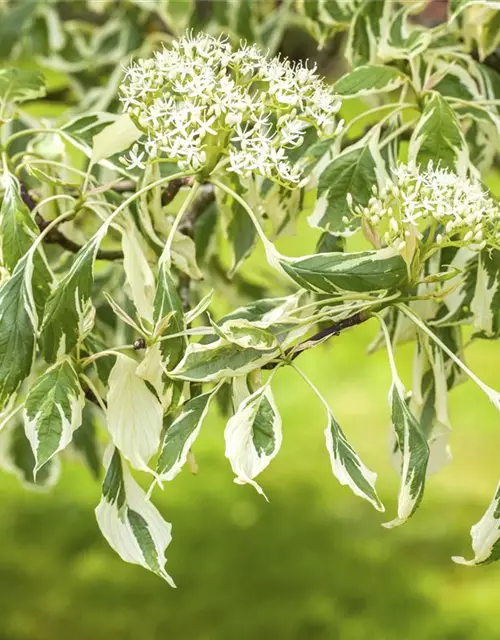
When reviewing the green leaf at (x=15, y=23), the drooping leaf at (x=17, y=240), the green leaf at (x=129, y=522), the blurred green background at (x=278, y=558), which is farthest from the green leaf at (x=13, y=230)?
the blurred green background at (x=278, y=558)

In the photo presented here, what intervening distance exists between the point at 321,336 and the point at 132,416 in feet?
0.34

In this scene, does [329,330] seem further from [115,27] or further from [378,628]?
[378,628]

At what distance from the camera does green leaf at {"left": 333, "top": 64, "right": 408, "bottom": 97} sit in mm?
573

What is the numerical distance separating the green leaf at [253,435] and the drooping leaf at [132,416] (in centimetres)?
5

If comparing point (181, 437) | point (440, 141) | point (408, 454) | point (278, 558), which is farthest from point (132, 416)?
point (278, 558)

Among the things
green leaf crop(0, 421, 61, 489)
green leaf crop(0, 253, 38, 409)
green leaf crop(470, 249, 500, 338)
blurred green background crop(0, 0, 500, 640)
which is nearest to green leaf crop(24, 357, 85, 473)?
green leaf crop(0, 253, 38, 409)

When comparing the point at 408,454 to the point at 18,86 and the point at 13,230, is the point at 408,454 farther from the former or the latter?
the point at 18,86

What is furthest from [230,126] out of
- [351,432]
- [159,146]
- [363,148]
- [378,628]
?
[351,432]

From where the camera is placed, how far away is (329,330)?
18.1 inches

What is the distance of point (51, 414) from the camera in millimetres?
446

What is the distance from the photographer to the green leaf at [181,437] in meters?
0.43

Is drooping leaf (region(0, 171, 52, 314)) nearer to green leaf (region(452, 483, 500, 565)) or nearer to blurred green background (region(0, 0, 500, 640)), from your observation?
green leaf (region(452, 483, 500, 565))

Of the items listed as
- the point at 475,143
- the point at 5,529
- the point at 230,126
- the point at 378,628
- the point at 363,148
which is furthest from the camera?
the point at 5,529

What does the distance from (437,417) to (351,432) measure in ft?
5.17
